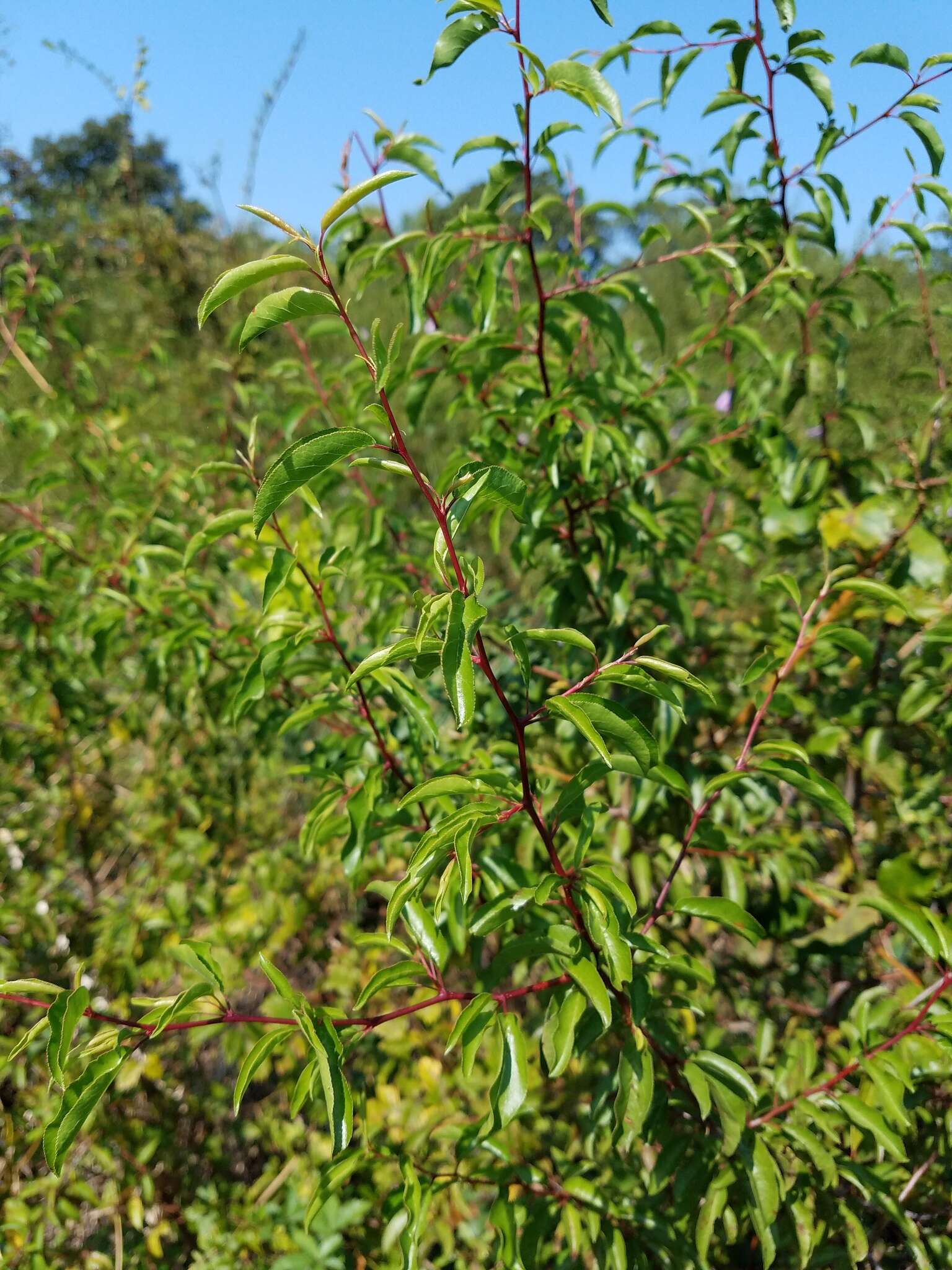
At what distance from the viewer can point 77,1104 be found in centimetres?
65

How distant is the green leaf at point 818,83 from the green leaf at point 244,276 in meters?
1.04

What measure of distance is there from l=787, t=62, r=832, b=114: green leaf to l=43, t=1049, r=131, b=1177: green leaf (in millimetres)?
1534

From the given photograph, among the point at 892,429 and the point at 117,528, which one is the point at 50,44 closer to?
the point at 117,528

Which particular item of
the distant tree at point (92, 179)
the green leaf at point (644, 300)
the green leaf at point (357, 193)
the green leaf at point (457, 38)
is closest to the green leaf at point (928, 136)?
the green leaf at point (644, 300)

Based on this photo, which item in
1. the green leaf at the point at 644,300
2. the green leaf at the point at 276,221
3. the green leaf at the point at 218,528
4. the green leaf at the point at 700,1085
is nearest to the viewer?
the green leaf at the point at 276,221

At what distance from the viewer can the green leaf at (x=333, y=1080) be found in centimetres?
65

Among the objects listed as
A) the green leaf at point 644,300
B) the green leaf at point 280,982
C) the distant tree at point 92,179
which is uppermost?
the distant tree at point 92,179

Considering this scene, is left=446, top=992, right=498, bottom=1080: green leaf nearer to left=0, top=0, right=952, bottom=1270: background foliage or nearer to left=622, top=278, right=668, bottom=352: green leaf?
left=0, top=0, right=952, bottom=1270: background foliage

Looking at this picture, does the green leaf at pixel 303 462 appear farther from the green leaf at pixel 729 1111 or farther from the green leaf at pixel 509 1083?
the green leaf at pixel 729 1111

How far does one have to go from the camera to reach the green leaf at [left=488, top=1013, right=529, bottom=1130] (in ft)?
2.51

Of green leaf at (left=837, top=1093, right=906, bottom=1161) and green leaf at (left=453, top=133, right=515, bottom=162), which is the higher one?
green leaf at (left=453, top=133, right=515, bottom=162)

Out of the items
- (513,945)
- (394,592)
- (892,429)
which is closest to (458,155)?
(394,592)

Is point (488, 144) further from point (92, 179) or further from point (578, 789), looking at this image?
point (92, 179)

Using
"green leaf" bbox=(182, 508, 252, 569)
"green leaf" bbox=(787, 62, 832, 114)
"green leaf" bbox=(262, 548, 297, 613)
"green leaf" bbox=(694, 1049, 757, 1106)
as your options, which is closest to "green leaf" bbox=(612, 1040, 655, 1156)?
"green leaf" bbox=(694, 1049, 757, 1106)
